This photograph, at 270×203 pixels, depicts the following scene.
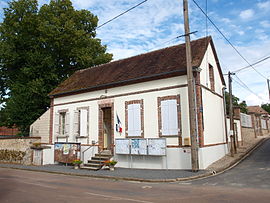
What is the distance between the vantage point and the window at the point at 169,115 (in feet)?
40.9

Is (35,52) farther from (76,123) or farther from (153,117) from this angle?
(153,117)

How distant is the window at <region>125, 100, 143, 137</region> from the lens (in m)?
13.7

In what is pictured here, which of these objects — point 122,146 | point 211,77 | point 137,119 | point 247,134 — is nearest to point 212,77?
point 211,77

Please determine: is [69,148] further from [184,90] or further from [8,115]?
[8,115]

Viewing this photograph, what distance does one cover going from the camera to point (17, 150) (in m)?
18.0

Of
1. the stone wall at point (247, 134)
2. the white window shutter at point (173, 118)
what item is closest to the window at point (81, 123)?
the white window shutter at point (173, 118)

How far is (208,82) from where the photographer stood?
14.5 m

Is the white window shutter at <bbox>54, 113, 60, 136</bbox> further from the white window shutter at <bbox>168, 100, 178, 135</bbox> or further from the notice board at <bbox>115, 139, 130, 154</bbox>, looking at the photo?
the white window shutter at <bbox>168, 100, 178, 135</bbox>

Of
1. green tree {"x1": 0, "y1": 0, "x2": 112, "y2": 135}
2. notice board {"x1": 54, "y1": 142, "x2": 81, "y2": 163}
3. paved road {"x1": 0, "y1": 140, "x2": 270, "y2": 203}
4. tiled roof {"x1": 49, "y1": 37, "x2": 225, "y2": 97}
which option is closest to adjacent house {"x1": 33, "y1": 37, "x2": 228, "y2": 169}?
tiled roof {"x1": 49, "y1": 37, "x2": 225, "y2": 97}

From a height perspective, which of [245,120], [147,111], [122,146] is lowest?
[122,146]

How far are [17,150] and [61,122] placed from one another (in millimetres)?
3981

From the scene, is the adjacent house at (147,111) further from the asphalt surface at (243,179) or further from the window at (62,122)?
the asphalt surface at (243,179)

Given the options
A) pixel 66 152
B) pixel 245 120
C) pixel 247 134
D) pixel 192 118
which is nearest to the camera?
pixel 192 118

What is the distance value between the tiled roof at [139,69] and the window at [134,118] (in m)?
1.41
